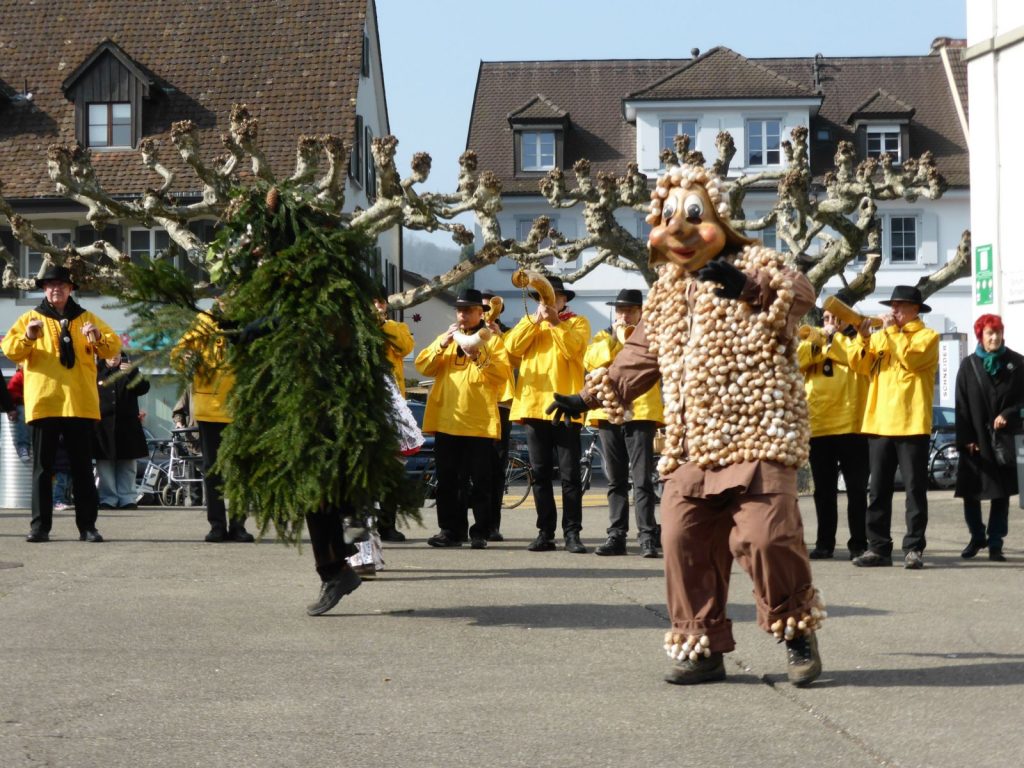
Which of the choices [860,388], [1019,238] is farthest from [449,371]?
[1019,238]

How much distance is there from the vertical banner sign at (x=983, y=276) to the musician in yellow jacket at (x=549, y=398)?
8.03 metres

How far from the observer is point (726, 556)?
21.1ft

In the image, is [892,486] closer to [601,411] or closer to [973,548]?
[973,548]

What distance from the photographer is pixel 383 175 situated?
1026 inches

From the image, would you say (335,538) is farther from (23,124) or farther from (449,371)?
(23,124)

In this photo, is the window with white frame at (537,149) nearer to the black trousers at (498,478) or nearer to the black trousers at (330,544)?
the black trousers at (498,478)

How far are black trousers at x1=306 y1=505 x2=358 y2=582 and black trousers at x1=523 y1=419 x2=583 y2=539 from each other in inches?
156

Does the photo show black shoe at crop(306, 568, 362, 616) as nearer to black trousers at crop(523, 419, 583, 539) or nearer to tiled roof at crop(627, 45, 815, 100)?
black trousers at crop(523, 419, 583, 539)

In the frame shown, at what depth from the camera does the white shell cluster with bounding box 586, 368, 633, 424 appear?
6859 mm

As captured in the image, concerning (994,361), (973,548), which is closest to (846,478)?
(973,548)

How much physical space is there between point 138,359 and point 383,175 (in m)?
18.3

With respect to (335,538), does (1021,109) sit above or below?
above

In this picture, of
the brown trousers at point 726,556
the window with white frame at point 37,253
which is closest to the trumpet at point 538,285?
the brown trousers at point 726,556

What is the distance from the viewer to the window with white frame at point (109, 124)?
38.2 meters
